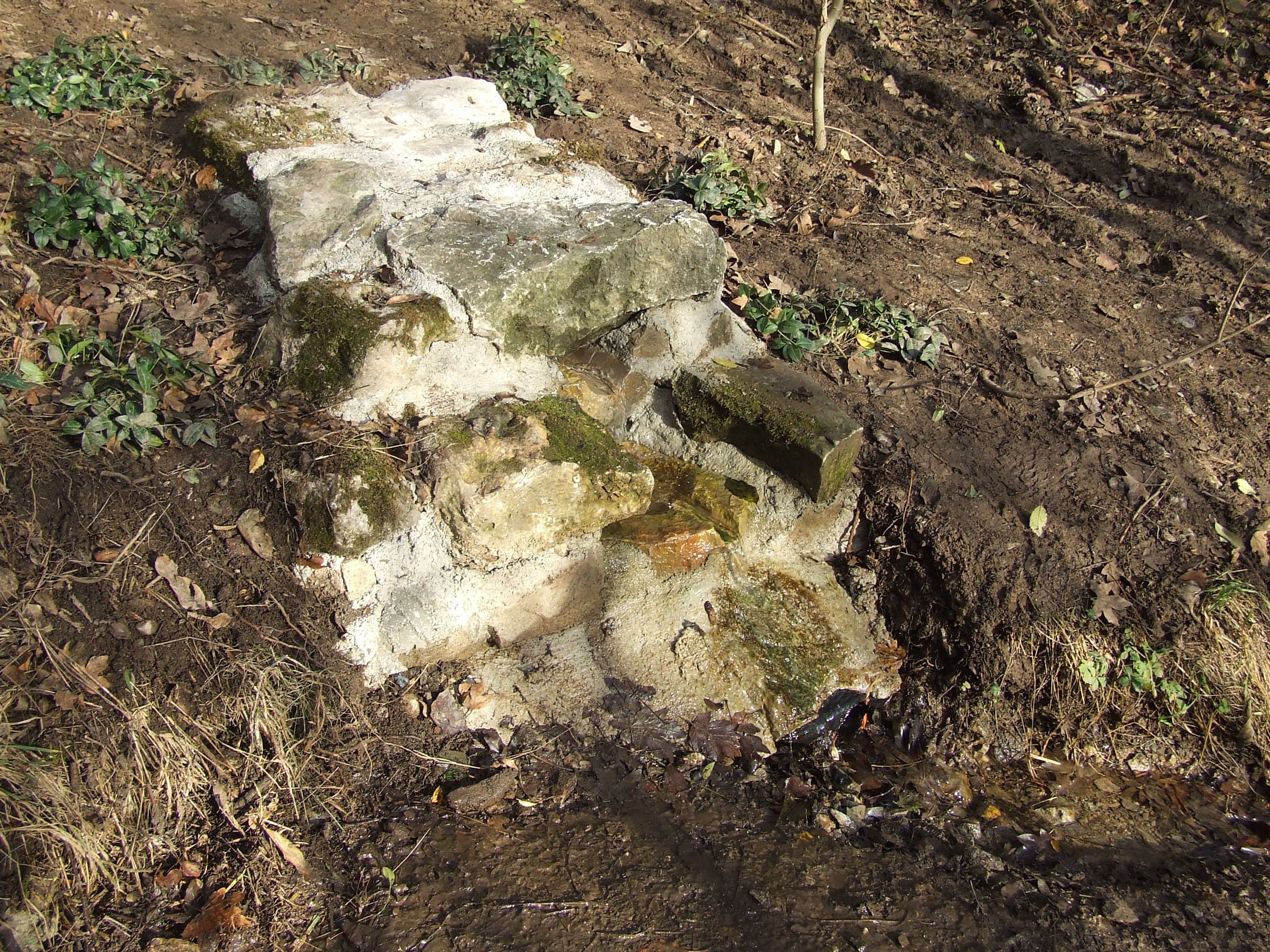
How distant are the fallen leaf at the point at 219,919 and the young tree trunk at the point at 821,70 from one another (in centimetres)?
515

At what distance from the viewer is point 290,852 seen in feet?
8.53

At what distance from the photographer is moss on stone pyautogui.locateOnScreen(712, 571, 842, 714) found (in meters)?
3.48

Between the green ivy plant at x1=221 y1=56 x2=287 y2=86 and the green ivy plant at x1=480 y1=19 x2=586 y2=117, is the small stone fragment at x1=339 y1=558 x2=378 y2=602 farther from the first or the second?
the green ivy plant at x1=480 y1=19 x2=586 y2=117

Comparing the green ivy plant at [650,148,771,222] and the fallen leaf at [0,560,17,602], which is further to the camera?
the green ivy plant at [650,148,771,222]

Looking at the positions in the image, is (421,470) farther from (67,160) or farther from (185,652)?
(67,160)

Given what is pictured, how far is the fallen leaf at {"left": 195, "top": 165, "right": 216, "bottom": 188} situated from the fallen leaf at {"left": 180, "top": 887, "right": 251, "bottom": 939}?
3.30 metres

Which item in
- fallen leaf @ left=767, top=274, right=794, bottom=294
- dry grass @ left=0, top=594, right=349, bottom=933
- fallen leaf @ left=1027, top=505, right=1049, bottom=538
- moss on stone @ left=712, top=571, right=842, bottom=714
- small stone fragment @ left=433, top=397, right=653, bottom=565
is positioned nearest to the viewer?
dry grass @ left=0, top=594, right=349, bottom=933

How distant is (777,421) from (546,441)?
105 centimetres

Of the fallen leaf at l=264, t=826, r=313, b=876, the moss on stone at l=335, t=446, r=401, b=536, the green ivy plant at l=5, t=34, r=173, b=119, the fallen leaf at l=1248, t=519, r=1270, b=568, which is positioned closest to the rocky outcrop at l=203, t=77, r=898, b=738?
the moss on stone at l=335, t=446, r=401, b=536

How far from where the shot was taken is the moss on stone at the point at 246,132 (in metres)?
4.07

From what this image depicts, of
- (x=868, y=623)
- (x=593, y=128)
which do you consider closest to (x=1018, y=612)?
(x=868, y=623)

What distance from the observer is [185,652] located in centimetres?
281

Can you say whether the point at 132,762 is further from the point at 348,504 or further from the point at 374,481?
the point at 374,481

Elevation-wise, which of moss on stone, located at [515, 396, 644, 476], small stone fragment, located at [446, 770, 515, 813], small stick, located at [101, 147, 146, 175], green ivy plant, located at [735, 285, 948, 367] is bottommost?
small stone fragment, located at [446, 770, 515, 813]
